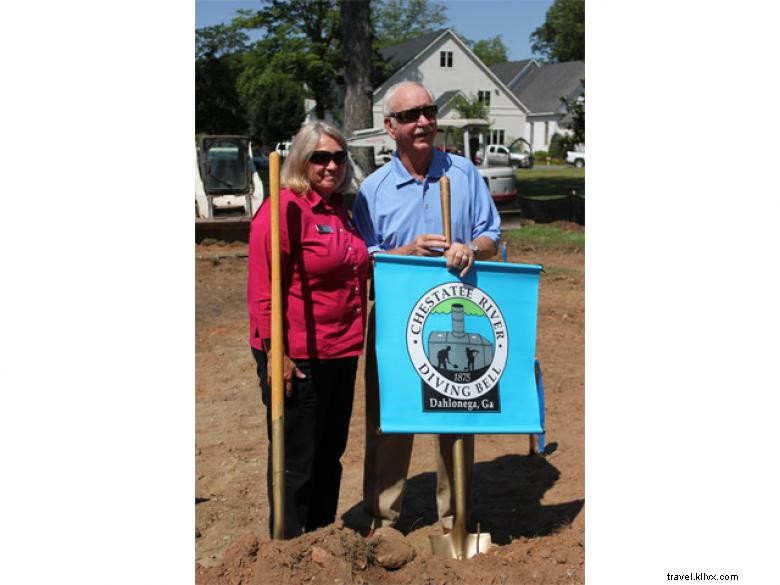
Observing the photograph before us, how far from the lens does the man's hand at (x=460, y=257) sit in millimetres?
4020

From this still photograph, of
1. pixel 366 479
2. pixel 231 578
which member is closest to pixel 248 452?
pixel 366 479

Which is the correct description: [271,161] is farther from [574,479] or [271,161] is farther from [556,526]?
[574,479]

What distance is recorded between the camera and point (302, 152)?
3.95 metres

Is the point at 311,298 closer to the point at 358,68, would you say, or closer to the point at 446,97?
the point at 358,68

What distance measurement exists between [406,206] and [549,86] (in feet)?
243

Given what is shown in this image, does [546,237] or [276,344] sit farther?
[546,237]

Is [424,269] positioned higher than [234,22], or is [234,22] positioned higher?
[234,22]

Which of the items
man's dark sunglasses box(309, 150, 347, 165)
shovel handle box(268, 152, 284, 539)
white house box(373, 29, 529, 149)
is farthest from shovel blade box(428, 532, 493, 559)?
white house box(373, 29, 529, 149)

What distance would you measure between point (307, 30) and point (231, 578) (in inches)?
2018

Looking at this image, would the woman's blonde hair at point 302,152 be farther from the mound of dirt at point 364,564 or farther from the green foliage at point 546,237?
the green foliage at point 546,237

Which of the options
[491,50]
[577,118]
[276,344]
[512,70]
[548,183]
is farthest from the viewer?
[491,50]

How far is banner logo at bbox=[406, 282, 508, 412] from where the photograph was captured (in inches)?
161

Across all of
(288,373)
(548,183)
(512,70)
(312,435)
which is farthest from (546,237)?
(512,70)

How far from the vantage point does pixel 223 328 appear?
1067cm
